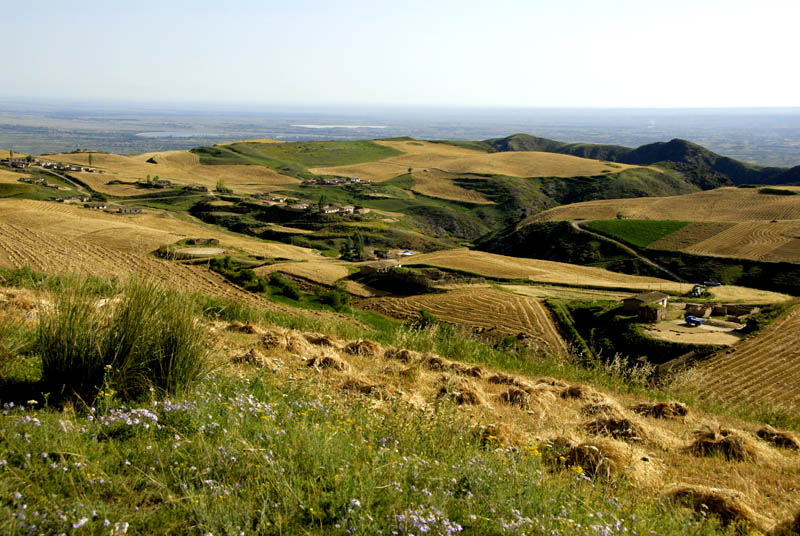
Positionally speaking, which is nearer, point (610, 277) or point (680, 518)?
point (680, 518)

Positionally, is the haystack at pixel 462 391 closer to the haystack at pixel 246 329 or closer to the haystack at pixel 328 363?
the haystack at pixel 328 363

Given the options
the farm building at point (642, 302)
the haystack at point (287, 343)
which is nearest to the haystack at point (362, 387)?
the haystack at point (287, 343)

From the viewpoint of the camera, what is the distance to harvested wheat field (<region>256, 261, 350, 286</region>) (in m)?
46.4

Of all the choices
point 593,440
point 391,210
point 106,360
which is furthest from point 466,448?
point 391,210

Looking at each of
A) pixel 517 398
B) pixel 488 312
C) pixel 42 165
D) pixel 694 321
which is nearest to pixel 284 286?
pixel 488 312

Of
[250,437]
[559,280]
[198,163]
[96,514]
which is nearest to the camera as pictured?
[96,514]

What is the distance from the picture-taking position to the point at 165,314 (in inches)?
243

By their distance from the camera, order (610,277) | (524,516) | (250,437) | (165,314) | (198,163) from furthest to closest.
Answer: (198,163) → (610,277) → (165,314) → (250,437) → (524,516)

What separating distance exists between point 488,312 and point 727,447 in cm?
3567

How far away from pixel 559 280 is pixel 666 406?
5027 centimetres

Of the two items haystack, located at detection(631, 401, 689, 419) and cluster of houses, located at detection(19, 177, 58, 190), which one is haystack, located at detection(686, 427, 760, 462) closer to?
haystack, located at detection(631, 401, 689, 419)

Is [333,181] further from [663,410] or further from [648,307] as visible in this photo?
[663,410]

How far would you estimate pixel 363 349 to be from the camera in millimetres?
11133

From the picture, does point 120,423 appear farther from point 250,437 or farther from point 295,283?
point 295,283
